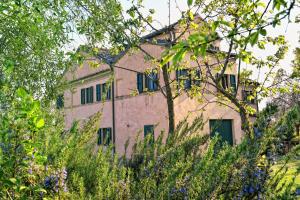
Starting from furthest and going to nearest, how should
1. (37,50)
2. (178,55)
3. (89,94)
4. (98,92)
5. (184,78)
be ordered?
1. (89,94)
2. (98,92)
3. (184,78)
4. (37,50)
5. (178,55)

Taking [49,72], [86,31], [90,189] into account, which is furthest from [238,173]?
[86,31]

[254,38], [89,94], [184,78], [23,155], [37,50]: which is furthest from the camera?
[89,94]

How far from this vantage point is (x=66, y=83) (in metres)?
7.29

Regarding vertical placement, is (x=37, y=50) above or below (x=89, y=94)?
below

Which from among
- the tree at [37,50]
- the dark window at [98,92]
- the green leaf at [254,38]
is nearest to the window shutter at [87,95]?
the dark window at [98,92]

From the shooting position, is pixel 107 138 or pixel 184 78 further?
pixel 184 78

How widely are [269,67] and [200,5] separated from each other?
10.4ft

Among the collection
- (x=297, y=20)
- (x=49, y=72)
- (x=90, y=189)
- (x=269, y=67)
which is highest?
(x=297, y=20)

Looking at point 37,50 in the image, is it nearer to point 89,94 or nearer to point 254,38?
point 254,38

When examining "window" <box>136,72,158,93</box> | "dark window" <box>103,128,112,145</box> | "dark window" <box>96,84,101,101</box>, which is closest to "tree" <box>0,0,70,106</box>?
"dark window" <box>103,128,112,145</box>

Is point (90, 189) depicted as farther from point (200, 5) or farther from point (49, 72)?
point (200, 5)

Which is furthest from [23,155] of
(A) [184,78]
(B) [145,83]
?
(B) [145,83]

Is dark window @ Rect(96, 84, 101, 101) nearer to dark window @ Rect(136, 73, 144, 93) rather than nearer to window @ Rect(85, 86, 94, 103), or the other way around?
window @ Rect(85, 86, 94, 103)

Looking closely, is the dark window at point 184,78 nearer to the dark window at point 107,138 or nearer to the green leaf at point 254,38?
the dark window at point 107,138
